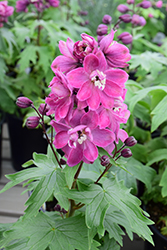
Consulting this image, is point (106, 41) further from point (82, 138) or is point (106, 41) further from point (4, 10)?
point (4, 10)

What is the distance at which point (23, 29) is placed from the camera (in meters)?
1.54

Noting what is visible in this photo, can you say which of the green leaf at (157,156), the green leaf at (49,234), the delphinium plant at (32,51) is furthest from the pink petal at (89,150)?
the delphinium plant at (32,51)

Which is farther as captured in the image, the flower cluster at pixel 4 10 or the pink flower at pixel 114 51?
the flower cluster at pixel 4 10

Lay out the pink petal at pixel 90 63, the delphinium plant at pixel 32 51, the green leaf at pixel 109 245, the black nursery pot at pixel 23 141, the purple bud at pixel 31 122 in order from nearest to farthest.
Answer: the pink petal at pixel 90 63 → the purple bud at pixel 31 122 → the green leaf at pixel 109 245 → the delphinium plant at pixel 32 51 → the black nursery pot at pixel 23 141

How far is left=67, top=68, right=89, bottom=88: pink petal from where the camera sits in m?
0.56

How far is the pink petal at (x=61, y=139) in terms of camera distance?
1.97ft

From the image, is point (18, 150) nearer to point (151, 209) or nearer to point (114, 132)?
point (151, 209)

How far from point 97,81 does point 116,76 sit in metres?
0.04

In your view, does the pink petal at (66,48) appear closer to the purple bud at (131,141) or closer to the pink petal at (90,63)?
the pink petal at (90,63)

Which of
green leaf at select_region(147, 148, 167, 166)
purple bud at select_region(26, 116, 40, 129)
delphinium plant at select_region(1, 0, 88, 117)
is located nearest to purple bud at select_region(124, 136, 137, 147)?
purple bud at select_region(26, 116, 40, 129)

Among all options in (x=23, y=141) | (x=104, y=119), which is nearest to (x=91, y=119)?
(x=104, y=119)

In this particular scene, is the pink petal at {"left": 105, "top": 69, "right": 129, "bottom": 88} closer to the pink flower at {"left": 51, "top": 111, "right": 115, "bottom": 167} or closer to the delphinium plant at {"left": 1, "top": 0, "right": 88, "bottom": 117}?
the pink flower at {"left": 51, "top": 111, "right": 115, "bottom": 167}

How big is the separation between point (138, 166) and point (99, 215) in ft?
1.21

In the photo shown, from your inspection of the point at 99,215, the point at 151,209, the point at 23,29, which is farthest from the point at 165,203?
the point at 23,29
